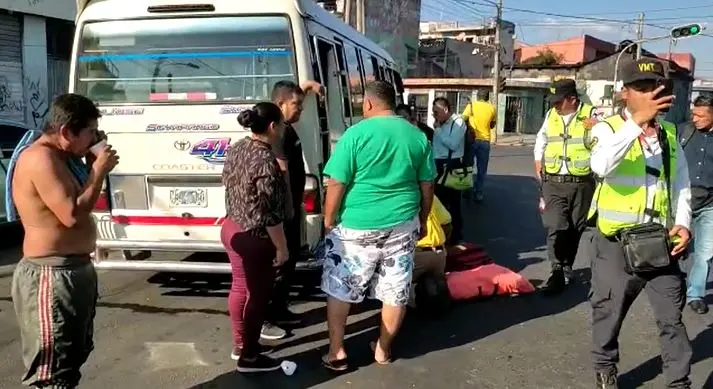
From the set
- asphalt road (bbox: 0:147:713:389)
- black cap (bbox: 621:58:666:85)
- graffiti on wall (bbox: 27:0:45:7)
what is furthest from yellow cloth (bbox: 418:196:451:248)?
graffiti on wall (bbox: 27:0:45:7)

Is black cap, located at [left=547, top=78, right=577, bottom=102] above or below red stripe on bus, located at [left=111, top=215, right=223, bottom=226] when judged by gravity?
above

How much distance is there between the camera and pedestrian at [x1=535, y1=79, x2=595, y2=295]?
5.84 m

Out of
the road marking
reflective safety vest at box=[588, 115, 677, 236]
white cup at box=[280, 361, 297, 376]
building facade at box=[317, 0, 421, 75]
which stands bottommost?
the road marking

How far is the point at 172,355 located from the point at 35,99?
1227 centimetres

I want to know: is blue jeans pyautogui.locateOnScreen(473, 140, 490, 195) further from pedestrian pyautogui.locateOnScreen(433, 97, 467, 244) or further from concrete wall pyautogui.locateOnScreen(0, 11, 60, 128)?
concrete wall pyautogui.locateOnScreen(0, 11, 60, 128)

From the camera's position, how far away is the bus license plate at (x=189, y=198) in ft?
17.1

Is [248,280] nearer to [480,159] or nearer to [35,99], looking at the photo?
[480,159]

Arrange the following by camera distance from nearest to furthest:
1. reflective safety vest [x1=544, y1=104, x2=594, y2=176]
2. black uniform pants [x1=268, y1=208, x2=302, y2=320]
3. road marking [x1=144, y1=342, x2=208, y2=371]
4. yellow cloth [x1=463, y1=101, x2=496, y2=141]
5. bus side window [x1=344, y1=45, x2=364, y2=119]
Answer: road marking [x1=144, y1=342, x2=208, y2=371]
black uniform pants [x1=268, y1=208, x2=302, y2=320]
reflective safety vest [x1=544, y1=104, x2=594, y2=176]
bus side window [x1=344, y1=45, x2=364, y2=119]
yellow cloth [x1=463, y1=101, x2=496, y2=141]

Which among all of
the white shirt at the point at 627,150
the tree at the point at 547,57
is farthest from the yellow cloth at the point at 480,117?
the tree at the point at 547,57

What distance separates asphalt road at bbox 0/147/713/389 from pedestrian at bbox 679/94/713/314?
0.88ft

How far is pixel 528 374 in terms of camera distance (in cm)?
429

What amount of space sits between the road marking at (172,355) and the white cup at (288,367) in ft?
1.80

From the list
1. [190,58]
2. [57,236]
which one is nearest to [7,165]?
[190,58]

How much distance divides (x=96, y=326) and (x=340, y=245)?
2230mm
